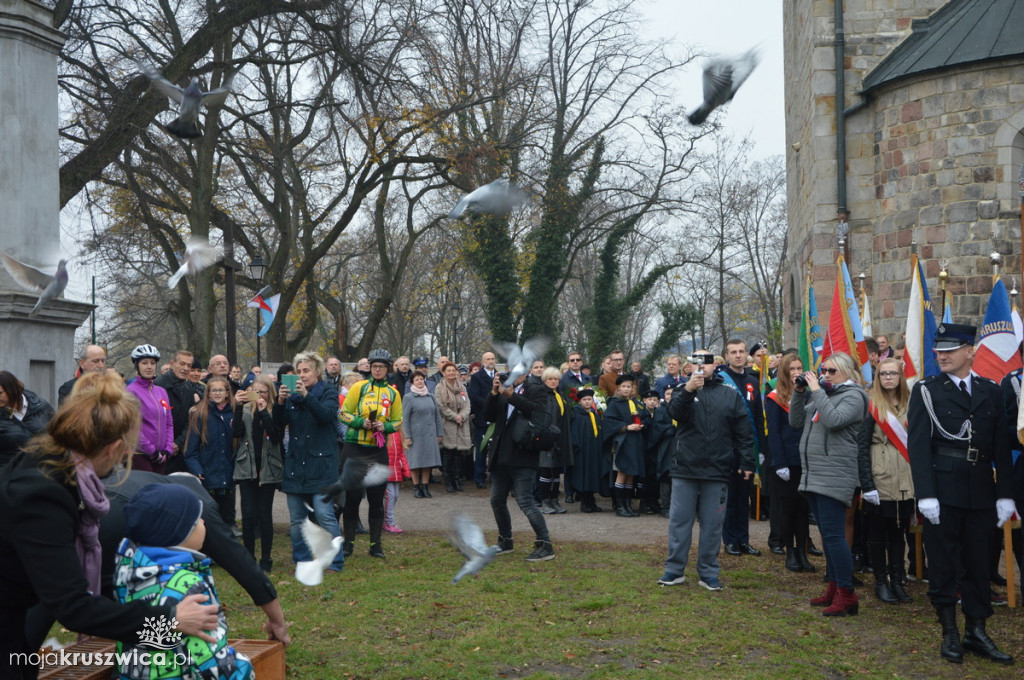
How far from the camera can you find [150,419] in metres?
8.78

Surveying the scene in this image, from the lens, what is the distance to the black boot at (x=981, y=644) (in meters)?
6.16

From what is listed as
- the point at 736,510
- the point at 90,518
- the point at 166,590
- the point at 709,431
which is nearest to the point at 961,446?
the point at 709,431

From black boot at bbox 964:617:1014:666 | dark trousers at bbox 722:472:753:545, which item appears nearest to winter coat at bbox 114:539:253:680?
black boot at bbox 964:617:1014:666

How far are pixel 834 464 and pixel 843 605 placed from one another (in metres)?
1.04

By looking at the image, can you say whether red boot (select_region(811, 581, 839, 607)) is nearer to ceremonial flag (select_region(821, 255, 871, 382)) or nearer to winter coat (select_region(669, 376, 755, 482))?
winter coat (select_region(669, 376, 755, 482))

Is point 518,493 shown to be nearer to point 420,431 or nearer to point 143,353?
point 143,353

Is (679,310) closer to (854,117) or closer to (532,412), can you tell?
(854,117)

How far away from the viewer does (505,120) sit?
2445cm

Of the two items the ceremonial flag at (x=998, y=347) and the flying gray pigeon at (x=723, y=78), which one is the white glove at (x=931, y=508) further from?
the flying gray pigeon at (x=723, y=78)

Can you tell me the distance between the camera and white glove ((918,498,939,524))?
630 centimetres

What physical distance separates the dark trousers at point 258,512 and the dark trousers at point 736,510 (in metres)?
4.49

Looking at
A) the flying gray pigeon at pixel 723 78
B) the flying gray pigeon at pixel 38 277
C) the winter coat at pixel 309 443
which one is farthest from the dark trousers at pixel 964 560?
the flying gray pigeon at pixel 38 277

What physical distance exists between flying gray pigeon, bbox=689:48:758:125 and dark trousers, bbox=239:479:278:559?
5163 mm

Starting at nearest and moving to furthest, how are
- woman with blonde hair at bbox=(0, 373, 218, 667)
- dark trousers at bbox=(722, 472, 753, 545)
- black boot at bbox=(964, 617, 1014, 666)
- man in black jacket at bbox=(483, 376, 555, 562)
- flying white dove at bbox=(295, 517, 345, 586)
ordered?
1. woman with blonde hair at bbox=(0, 373, 218, 667)
2. black boot at bbox=(964, 617, 1014, 666)
3. flying white dove at bbox=(295, 517, 345, 586)
4. man in black jacket at bbox=(483, 376, 555, 562)
5. dark trousers at bbox=(722, 472, 753, 545)
